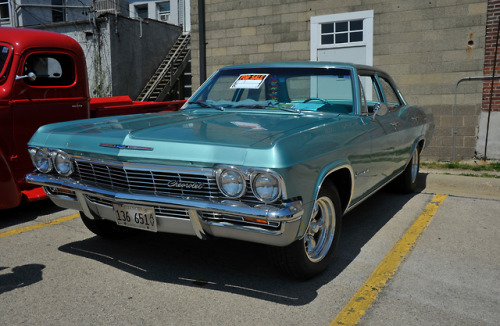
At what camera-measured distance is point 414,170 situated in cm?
608

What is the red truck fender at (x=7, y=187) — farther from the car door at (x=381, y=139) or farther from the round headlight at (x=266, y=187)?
the car door at (x=381, y=139)

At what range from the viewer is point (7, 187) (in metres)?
→ 4.61

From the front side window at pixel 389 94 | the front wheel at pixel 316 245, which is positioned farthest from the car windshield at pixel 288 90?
the front side window at pixel 389 94

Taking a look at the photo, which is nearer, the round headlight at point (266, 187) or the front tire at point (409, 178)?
the round headlight at point (266, 187)

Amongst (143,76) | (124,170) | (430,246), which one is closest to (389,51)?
(430,246)

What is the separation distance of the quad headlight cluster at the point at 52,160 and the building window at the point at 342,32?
22.3 ft

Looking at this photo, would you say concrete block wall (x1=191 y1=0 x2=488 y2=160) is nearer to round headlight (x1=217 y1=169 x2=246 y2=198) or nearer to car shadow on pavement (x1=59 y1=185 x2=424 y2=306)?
car shadow on pavement (x1=59 y1=185 x2=424 y2=306)

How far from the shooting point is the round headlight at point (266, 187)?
2658 mm

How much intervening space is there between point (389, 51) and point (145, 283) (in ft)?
22.6

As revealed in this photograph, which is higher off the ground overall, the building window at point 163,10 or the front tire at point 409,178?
the building window at point 163,10

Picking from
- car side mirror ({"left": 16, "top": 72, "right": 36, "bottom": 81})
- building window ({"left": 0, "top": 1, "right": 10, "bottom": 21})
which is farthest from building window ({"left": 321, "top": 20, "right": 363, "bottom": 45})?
building window ({"left": 0, "top": 1, "right": 10, "bottom": 21})

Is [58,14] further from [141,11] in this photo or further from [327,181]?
[327,181]

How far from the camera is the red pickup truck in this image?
4.80 metres

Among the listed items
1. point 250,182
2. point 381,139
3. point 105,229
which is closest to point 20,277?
point 105,229
